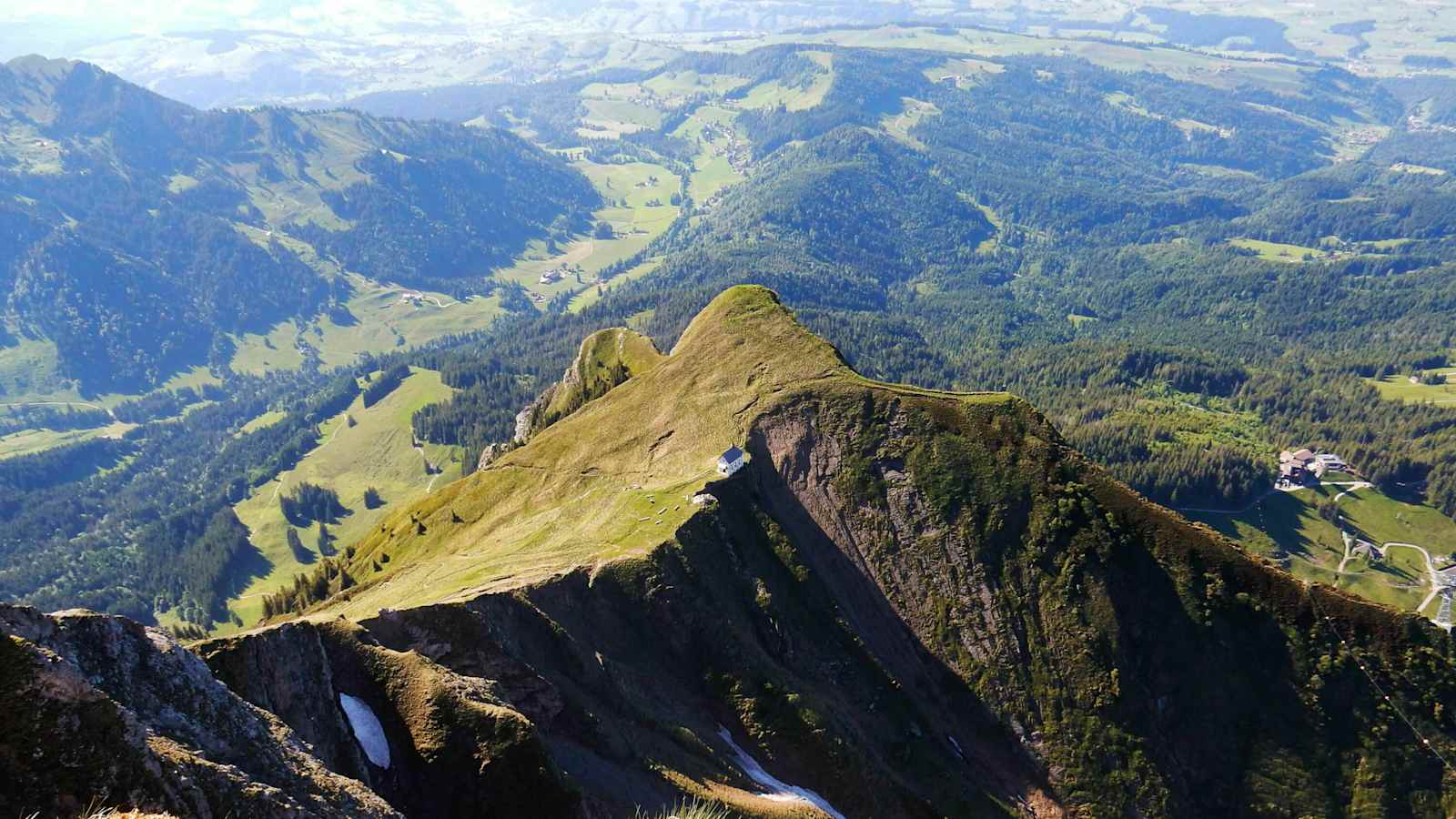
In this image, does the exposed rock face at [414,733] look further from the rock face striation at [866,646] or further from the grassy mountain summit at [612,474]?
the grassy mountain summit at [612,474]

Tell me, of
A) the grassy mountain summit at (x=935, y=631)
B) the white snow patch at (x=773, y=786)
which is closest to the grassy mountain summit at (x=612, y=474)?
the grassy mountain summit at (x=935, y=631)

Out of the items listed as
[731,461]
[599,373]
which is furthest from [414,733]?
[599,373]

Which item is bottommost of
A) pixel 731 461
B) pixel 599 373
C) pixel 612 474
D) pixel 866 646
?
pixel 866 646

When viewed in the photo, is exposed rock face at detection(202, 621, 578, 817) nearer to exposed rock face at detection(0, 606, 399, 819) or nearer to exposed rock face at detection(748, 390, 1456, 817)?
exposed rock face at detection(0, 606, 399, 819)

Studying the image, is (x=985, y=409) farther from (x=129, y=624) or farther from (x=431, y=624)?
(x=129, y=624)

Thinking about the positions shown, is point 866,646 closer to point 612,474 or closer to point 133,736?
point 612,474

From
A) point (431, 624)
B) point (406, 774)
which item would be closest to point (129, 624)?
point (406, 774)
